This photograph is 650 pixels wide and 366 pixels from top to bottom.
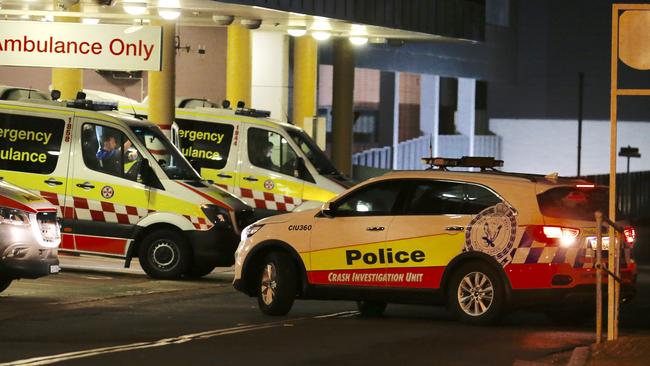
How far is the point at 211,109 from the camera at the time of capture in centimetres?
2408

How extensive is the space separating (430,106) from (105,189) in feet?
92.8

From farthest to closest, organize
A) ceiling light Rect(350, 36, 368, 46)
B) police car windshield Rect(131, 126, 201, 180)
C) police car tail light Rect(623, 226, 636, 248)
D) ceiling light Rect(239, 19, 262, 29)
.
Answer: ceiling light Rect(350, 36, 368, 46) → ceiling light Rect(239, 19, 262, 29) → police car windshield Rect(131, 126, 201, 180) → police car tail light Rect(623, 226, 636, 248)

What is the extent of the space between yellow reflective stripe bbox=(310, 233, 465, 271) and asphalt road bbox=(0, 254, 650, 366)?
0.58 metres

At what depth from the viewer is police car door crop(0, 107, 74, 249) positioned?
20281 millimetres

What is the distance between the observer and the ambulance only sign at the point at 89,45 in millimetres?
21844

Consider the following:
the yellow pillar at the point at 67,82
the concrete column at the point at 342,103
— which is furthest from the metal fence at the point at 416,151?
the yellow pillar at the point at 67,82

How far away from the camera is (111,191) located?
66.6 ft

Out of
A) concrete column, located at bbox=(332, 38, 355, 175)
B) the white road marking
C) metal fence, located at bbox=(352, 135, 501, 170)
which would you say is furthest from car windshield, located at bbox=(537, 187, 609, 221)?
metal fence, located at bbox=(352, 135, 501, 170)

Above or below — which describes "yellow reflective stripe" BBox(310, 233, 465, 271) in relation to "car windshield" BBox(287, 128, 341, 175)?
below

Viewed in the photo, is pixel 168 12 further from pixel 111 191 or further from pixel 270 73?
pixel 270 73

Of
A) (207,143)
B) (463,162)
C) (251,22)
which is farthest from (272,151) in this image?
(463,162)

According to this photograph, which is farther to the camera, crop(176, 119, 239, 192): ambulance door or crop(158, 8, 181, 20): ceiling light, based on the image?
crop(158, 8, 181, 20): ceiling light

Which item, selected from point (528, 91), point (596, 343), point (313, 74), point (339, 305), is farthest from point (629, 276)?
point (528, 91)

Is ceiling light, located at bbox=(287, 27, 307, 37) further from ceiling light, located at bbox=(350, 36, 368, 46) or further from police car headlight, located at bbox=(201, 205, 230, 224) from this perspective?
police car headlight, located at bbox=(201, 205, 230, 224)
